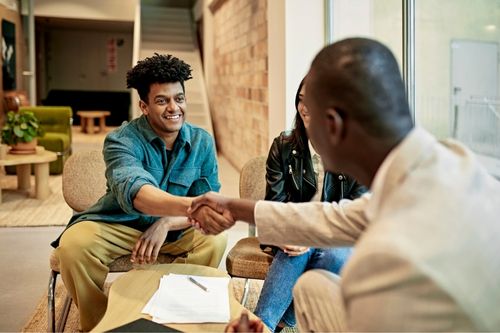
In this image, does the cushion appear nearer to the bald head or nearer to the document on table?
the document on table

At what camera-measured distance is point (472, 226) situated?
0.96m

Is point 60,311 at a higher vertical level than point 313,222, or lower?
lower

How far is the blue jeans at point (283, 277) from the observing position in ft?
7.50

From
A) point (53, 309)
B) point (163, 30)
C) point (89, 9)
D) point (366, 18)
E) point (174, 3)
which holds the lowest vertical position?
point (53, 309)

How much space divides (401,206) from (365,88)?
0.26m

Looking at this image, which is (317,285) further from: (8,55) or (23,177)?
(8,55)

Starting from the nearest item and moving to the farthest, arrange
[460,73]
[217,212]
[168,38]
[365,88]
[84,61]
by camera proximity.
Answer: [365,88]
[217,212]
[460,73]
[168,38]
[84,61]

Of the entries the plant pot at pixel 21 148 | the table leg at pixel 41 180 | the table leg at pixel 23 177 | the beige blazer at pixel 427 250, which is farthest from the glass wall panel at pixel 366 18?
the table leg at pixel 23 177

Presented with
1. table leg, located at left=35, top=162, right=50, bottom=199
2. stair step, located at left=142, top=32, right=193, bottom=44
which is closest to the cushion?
table leg, located at left=35, top=162, right=50, bottom=199

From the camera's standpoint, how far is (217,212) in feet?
6.41

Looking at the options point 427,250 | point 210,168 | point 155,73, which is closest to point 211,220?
point 210,168

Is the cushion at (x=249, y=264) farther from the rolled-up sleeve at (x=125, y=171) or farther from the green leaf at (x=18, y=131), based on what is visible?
the green leaf at (x=18, y=131)

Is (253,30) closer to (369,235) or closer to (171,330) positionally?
(171,330)

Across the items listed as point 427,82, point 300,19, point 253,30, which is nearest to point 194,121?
point 253,30
